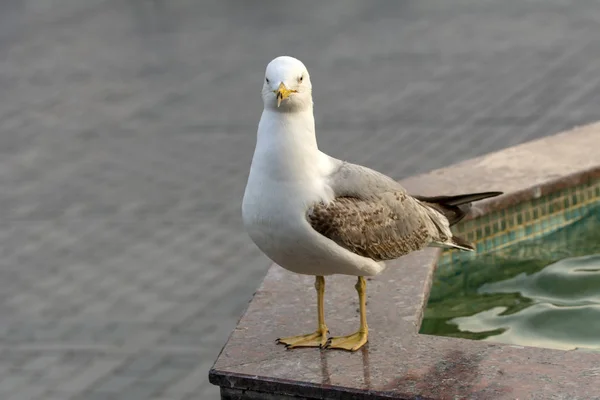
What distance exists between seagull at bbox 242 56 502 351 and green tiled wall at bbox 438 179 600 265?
5.34 feet

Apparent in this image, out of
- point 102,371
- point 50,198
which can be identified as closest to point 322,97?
point 50,198

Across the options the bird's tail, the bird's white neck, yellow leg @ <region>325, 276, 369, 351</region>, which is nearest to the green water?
the bird's tail

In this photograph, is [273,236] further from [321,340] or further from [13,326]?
[13,326]

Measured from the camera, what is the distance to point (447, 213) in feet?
17.9

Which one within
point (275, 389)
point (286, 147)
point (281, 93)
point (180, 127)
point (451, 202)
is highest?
point (281, 93)

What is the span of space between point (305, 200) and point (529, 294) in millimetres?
2121

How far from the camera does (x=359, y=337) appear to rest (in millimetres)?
5070

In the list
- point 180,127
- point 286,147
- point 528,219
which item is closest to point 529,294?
point 528,219

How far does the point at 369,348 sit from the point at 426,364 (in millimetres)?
306

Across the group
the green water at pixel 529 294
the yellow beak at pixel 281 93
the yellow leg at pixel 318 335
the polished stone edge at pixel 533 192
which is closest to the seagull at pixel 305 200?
the yellow beak at pixel 281 93

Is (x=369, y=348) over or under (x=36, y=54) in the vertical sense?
under

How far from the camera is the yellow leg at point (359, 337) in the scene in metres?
5.02

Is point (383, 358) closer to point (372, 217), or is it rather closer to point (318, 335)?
point (318, 335)

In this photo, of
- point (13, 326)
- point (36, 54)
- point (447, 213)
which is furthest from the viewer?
point (36, 54)
